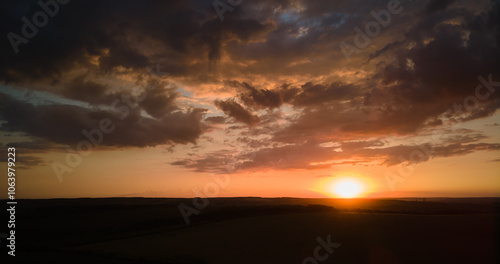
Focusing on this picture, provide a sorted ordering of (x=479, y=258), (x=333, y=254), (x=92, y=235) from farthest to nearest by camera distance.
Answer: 1. (x=92, y=235)
2. (x=333, y=254)
3. (x=479, y=258)

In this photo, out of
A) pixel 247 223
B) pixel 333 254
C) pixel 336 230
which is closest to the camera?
pixel 333 254

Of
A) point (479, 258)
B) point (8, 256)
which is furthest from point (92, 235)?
point (479, 258)

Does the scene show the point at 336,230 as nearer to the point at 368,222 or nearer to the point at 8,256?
the point at 368,222

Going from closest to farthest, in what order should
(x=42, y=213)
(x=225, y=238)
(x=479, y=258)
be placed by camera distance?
(x=479, y=258) < (x=225, y=238) < (x=42, y=213)

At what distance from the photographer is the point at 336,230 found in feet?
98.0

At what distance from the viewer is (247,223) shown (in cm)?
3491

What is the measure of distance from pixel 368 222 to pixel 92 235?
105ft

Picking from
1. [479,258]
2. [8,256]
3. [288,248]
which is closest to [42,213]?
[8,256]

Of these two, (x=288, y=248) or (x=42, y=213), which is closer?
(x=288, y=248)

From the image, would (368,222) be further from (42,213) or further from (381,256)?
(42,213)

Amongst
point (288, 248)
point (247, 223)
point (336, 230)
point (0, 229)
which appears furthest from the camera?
point (0, 229)

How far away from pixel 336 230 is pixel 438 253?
901 centimetres

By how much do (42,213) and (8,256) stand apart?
145 feet

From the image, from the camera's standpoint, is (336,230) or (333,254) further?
(336,230)
